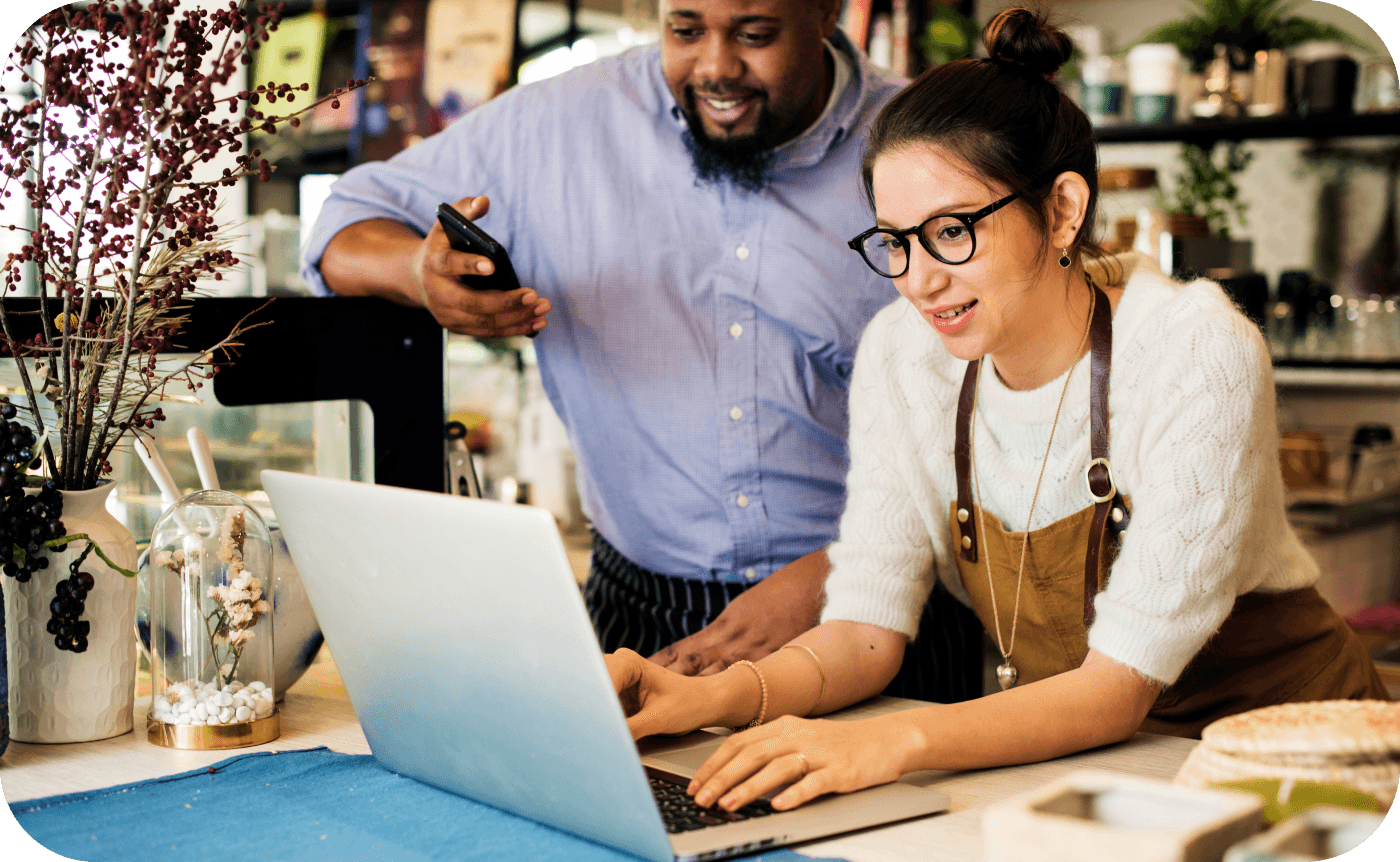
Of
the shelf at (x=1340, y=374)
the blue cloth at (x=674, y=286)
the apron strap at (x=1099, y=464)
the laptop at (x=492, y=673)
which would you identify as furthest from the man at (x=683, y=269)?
the shelf at (x=1340, y=374)

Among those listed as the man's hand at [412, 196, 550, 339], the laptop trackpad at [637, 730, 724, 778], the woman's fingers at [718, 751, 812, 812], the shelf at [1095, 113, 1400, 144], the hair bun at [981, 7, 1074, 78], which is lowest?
the laptop trackpad at [637, 730, 724, 778]

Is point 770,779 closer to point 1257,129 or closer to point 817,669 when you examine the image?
point 817,669

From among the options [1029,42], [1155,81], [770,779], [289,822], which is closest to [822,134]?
[1029,42]

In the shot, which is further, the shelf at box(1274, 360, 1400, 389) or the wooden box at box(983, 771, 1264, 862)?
the shelf at box(1274, 360, 1400, 389)

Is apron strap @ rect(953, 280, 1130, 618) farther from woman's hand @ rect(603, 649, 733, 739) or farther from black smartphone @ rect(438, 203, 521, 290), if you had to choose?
black smartphone @ rect(438, 203, 521, 290)

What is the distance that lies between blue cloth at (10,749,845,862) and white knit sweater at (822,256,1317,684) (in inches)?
18.4

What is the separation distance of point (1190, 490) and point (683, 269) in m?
0.90

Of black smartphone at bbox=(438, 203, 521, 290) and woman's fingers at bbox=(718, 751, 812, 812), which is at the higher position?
black smartphone at bbox=(438, 203, 521, 290)

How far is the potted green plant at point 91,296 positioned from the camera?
1.17 m

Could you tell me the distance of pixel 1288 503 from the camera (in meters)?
3.35

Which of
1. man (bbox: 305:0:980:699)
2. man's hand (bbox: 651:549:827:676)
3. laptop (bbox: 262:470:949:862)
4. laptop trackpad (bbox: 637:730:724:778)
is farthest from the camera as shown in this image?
man (bbox: 305:0:980:699)

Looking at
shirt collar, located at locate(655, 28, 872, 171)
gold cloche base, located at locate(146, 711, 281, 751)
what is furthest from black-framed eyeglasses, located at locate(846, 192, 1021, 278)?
gold cloche base, located at locate(146, 711, 281, 751)

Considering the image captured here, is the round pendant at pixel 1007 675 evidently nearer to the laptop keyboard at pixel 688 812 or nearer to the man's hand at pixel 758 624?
the man's hand at pixel 758 624

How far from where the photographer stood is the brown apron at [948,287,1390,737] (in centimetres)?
140
